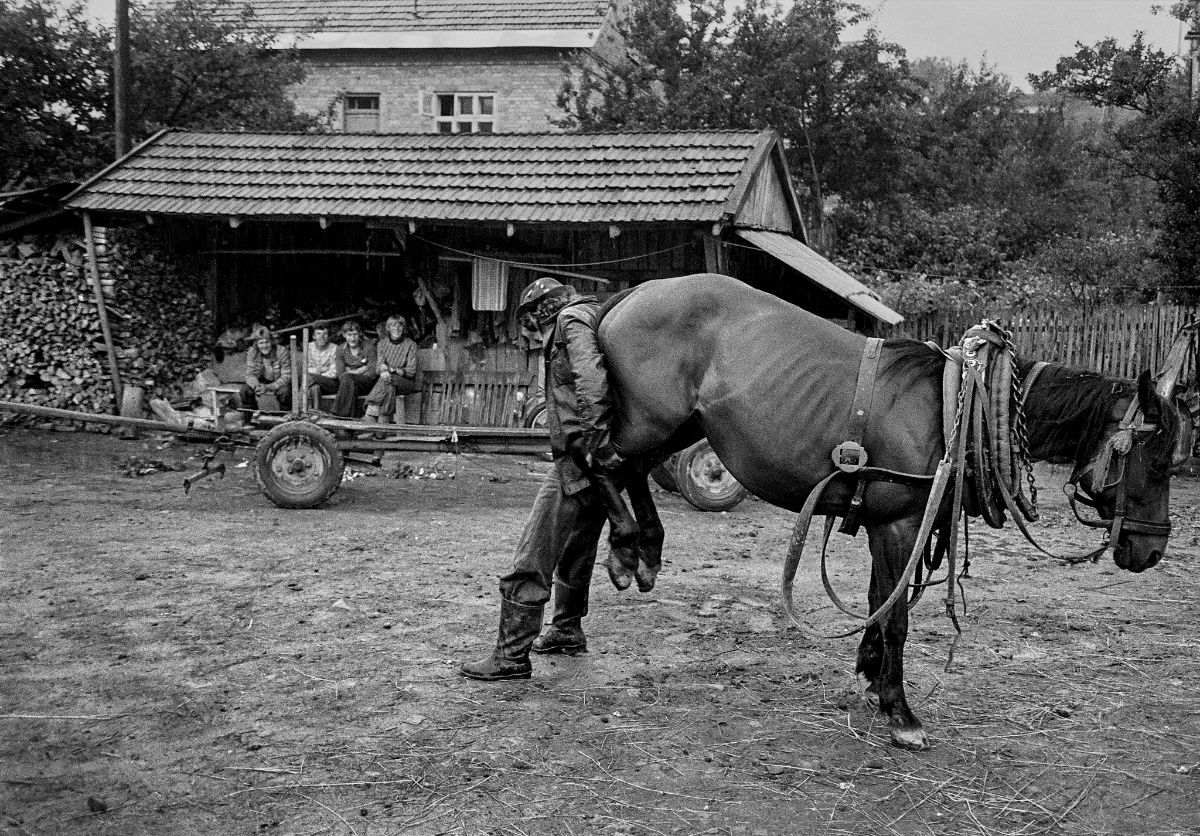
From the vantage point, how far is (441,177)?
1308cm

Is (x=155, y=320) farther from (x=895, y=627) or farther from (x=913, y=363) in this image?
(x=895, y=627)

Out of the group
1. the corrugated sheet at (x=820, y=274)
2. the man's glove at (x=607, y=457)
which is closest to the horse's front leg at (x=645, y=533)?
the man's glove at (x=607, y=457)

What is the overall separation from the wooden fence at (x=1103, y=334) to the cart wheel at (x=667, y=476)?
13.1 ft

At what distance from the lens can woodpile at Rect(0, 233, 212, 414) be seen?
12.9 meters

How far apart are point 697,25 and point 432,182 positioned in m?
10.3

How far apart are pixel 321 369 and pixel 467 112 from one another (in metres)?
13.5

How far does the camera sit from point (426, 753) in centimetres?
411

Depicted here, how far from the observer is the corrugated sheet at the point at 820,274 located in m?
12.0

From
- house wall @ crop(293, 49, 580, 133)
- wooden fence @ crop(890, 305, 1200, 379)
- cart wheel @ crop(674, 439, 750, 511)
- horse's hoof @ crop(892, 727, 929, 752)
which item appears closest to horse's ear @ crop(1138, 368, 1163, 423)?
horse's hoof @ crop(892, 727, 929, 752)

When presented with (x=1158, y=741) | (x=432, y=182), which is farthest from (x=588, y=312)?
(x=432, y=182)

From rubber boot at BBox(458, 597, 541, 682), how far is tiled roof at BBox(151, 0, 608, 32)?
20.3m

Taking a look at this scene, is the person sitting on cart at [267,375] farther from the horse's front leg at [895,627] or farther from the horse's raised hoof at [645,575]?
the horse's front leg at [895,627]

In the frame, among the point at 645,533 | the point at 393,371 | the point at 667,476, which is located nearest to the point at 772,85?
the point at 393,371

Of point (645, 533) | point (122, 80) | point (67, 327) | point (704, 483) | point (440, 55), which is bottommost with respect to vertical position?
point (704, 483)
